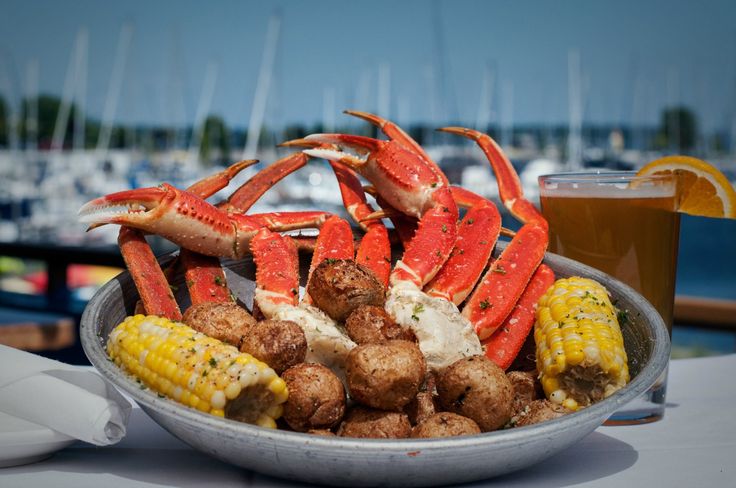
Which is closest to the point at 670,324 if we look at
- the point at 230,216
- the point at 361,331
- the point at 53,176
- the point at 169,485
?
the point at 361,331

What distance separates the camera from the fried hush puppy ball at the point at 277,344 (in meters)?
1.21

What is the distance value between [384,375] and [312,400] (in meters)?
0.13

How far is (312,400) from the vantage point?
1.13m

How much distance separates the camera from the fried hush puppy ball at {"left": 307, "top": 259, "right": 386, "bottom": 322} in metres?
1.36

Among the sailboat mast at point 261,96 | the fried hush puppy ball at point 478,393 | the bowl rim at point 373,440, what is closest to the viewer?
the bowl rim at point 373,440

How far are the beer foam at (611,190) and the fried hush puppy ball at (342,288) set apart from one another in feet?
2.19

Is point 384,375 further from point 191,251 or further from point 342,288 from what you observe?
point 191,251

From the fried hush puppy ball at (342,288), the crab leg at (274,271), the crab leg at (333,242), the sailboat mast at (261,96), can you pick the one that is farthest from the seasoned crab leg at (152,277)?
the sailboat mast at (261,96)

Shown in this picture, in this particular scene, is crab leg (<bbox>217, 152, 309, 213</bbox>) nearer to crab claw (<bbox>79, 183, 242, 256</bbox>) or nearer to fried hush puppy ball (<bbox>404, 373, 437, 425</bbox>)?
crab claw (<bbox>79, 183, 242, 256</bbox>)

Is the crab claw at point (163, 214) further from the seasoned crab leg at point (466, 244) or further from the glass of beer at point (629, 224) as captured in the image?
the glass of beer at point (629, 224)

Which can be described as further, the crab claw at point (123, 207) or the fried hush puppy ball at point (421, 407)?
the crab claw at point (123, 207)

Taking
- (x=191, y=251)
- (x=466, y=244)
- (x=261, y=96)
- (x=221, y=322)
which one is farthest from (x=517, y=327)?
(x=261, y=96)

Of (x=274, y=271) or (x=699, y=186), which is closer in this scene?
(x=274, y=271)

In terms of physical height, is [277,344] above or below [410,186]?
below
